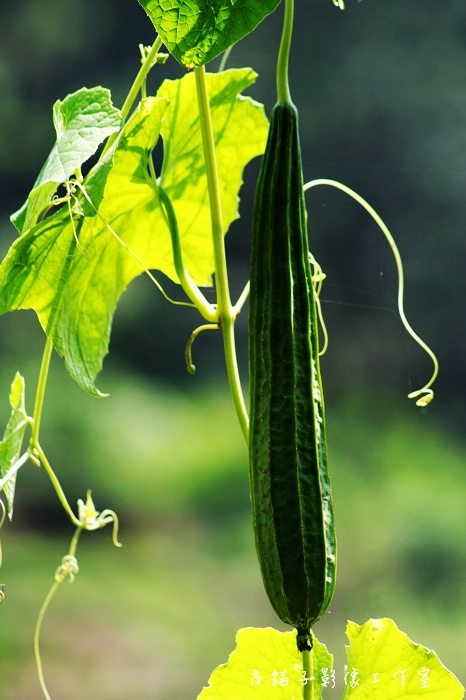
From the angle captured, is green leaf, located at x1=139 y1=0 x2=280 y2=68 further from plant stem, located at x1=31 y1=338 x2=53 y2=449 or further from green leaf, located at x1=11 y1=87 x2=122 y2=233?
plant stem, located at x1=31 y1=338 x2=53 y2=449

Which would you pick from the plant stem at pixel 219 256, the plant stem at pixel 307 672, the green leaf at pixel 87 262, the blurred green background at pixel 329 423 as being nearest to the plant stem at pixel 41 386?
the green leaf at pixel 87 262

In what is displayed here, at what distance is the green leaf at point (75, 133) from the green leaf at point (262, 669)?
28 centimetres

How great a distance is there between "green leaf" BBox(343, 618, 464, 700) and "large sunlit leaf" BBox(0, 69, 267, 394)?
8.7 inches

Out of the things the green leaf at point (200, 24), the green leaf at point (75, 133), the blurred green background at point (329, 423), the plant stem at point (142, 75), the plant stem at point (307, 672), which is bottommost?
the plant stem at point (307, 672)

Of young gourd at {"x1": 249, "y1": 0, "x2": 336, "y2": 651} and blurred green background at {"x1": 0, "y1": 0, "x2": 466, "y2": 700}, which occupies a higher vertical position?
blurred green background at {"x1": 0, "y1": 0, "x2": 466, "y2": 700}

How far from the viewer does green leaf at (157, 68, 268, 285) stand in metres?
0.57

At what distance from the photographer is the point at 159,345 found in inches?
105

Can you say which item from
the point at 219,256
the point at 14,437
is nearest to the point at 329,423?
the point at 14,437

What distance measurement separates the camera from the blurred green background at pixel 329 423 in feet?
7.04

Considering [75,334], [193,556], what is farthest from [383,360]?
[75,334]

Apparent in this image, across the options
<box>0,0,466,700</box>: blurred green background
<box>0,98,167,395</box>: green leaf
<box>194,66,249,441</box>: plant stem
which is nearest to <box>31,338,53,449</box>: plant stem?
<box>0,98,167,395</box>: green leaf

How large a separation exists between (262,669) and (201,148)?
1.06ft

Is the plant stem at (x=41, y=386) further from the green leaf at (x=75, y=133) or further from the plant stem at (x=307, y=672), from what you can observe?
the plant stem at (x=307, y=672)

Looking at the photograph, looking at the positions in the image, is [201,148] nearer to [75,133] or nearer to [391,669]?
[75,133]
